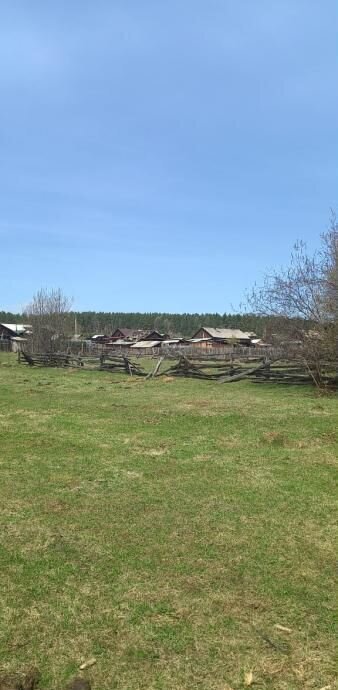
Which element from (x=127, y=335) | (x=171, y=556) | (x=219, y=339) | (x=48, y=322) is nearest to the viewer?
(x=171, y=556)

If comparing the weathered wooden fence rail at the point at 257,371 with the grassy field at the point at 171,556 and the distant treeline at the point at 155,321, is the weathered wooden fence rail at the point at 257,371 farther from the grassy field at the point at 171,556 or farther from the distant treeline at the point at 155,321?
the distant treeline at the point at 155,321

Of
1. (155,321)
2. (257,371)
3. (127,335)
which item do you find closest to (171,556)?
(257,371)

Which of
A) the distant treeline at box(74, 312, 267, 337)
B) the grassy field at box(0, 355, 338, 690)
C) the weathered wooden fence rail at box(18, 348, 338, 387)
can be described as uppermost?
the distant treeline at box(74, 312, 267, 337)

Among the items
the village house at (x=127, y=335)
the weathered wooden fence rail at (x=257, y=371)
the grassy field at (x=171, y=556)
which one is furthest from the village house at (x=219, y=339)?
the grassy field at (x=171, y=556)

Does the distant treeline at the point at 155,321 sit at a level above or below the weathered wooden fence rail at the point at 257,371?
above

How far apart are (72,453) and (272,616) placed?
5.41 metres

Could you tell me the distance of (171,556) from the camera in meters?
4.73

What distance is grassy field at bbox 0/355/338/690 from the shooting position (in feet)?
10.9

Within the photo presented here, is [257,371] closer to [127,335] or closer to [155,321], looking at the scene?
[127,335]

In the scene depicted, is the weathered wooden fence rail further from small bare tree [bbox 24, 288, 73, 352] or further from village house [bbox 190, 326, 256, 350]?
village house [bbox 190, 326, 256, 350]

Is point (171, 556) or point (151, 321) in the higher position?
point (151, 321)

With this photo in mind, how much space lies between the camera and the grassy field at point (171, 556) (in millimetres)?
3324

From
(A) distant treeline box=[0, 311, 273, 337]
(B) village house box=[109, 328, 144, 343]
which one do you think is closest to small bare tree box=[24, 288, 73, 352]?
(B) village house box=[109, 328, 144, 343]

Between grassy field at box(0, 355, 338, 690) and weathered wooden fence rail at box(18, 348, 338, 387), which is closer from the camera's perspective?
grassy field at box(0, 355, 338, 690)
